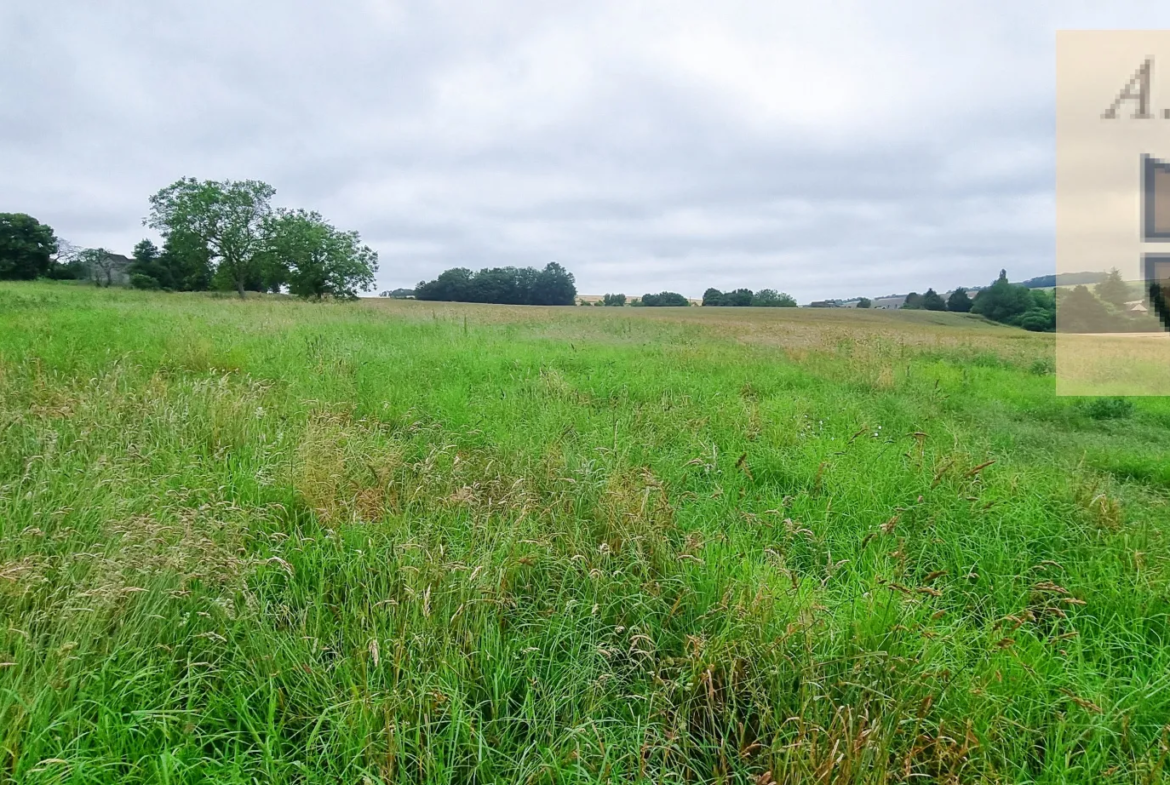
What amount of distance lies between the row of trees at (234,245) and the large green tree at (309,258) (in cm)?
7

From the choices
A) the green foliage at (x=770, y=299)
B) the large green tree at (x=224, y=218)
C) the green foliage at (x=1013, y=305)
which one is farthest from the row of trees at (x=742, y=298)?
the large green tree at (x=224, y=218)

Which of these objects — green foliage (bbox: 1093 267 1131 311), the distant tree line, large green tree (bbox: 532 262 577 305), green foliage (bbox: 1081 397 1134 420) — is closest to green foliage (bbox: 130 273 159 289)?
the distant tree line

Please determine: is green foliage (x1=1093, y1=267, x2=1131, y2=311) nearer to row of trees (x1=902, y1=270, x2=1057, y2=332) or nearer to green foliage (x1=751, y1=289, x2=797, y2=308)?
row of trees (x1=902, y1=270, x2=1057, y2=332)

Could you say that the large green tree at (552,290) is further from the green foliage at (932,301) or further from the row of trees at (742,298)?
the green foliage at (932,301)

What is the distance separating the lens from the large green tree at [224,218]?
38.5 meters

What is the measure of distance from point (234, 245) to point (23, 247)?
17.0 meters

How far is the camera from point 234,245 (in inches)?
1581

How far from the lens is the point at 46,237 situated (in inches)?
1625

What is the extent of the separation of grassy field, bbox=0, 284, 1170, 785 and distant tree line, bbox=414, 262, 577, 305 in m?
70.4

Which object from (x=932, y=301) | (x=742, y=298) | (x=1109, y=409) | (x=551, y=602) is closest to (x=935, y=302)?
(x=932, y=301)

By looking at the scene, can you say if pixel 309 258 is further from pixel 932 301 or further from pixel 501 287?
pixel 932 301

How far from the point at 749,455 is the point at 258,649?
3899 mm

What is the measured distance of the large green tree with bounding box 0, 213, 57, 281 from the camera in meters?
38.9

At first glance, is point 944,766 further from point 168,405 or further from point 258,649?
point 168,405
